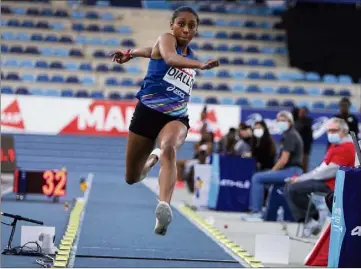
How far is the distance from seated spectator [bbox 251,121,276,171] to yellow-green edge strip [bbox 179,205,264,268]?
127 centimetres

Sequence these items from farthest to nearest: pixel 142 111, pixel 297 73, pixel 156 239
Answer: pixel 297 73 < pixel 156 239 < pixel 142 111

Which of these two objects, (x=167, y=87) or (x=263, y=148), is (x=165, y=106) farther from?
(x=263, y=148)

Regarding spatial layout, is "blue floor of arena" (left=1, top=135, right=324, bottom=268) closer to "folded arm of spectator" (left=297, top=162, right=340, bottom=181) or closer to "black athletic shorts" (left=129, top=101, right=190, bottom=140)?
"black athletic shorts" (left=129, top=101, right=190, bottom=140)

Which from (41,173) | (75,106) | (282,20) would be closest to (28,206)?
(41,173)

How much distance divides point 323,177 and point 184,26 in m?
4.22

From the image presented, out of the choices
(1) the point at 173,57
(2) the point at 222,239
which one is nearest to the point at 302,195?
(2) the point at 222,239

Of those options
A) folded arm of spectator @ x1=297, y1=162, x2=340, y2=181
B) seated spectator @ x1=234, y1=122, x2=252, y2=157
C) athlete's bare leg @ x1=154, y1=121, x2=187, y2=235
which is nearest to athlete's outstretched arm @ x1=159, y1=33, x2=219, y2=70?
athlete's bare leg @ x1=154, y1=121, x2=187, y2=235

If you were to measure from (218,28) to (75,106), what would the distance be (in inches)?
330

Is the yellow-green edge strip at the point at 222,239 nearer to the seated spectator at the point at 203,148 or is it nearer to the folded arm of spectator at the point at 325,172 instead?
the folded arm of spectator at the point at 325,172

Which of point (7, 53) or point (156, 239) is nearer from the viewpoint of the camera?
point (156, 239)

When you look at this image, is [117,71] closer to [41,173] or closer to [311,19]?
[311,19]

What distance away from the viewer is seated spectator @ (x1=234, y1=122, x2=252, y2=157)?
1424cm

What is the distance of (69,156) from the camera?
76.4 feet

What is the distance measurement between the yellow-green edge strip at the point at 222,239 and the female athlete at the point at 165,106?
48.7 inches
